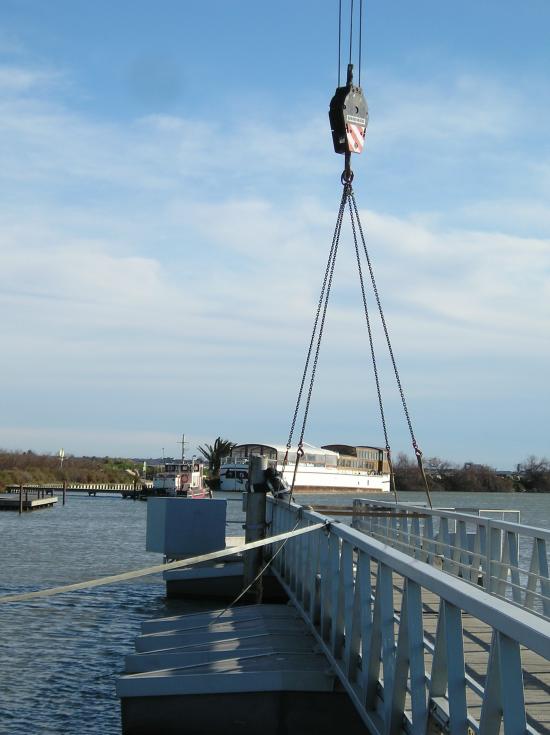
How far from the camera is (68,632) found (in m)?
19.4

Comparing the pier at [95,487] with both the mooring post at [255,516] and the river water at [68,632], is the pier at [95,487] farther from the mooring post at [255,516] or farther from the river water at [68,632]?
the mooring post at [255,516]

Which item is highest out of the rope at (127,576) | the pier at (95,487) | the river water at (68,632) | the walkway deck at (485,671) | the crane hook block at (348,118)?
the crane hook block at (348,118)

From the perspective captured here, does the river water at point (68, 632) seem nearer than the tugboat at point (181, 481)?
Yes

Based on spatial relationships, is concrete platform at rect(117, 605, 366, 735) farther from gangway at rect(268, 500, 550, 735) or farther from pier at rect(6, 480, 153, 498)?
pier at rect(6, 480, 153, 498)

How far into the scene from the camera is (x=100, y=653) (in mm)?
17422

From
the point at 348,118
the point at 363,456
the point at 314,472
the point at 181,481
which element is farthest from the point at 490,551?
the point at 363,456

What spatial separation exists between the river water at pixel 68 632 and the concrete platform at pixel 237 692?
106 inches

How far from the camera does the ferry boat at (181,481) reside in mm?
84438

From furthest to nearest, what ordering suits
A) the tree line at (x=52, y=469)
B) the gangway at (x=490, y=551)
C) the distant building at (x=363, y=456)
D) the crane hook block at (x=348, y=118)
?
the distant building at (x=363, y=456) < the tree line at (x=52, y=469) < the crane hook block at (x=348, y=118) < the gangway at (x=490, y=551)

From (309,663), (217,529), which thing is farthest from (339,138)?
(217,529)

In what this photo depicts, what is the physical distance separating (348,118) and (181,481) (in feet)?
239

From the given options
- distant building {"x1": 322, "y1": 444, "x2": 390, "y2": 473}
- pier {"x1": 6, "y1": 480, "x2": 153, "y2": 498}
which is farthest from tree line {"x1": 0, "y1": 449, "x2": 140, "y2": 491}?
distant building {"x1": 322, "y1": 444, "x2": 390, "y2": 473}

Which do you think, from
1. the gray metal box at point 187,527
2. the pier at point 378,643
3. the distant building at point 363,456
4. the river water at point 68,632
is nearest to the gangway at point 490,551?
the pier at point 378,643

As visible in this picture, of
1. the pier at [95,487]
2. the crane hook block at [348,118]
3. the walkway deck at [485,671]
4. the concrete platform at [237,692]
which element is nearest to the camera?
the walkway deck at [485,671]
